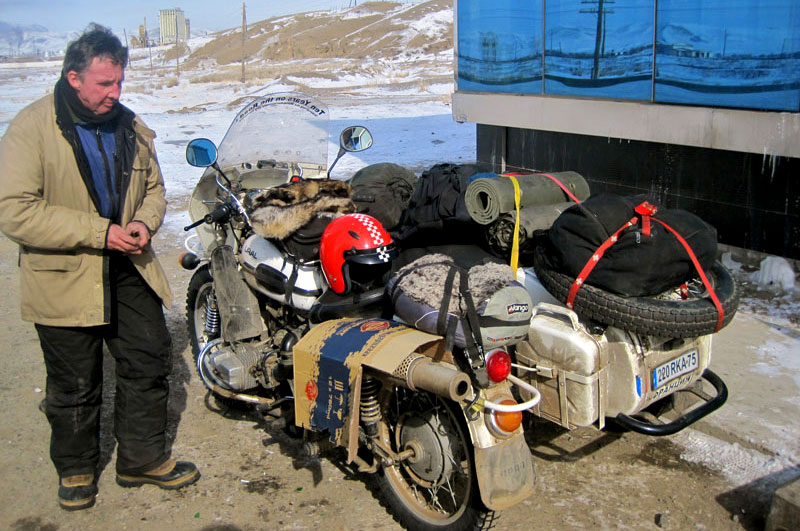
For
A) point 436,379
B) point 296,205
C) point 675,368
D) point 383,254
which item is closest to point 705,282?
point 675,368

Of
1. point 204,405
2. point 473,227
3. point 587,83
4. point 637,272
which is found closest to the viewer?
point 637,272

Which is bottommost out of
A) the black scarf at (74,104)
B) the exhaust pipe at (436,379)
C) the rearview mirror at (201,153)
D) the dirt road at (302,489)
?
the dirt road at (302,489)

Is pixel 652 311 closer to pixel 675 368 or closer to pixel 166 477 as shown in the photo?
pixel 675 368

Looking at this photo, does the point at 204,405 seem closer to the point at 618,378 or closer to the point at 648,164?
the point at 618,378

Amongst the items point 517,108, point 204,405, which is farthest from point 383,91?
point 204,405

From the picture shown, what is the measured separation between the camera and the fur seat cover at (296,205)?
3.50m

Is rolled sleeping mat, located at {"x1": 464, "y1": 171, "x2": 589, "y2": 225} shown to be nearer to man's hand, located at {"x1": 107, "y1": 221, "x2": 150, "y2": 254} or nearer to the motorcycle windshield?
the motorcycle windshield

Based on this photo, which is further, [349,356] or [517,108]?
[517,108]

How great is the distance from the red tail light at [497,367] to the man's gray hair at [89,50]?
208 centimetres

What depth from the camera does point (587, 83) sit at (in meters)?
8.46

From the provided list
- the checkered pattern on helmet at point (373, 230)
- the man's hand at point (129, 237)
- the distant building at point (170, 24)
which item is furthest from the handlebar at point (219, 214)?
the distant building at point (170, 24)

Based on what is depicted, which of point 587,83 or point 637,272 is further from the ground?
point 587,83

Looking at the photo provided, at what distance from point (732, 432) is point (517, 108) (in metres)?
6.01

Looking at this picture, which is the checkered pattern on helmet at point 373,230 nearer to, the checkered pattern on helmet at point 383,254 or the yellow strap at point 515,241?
the checkered pattern on helmet at point 383,254
